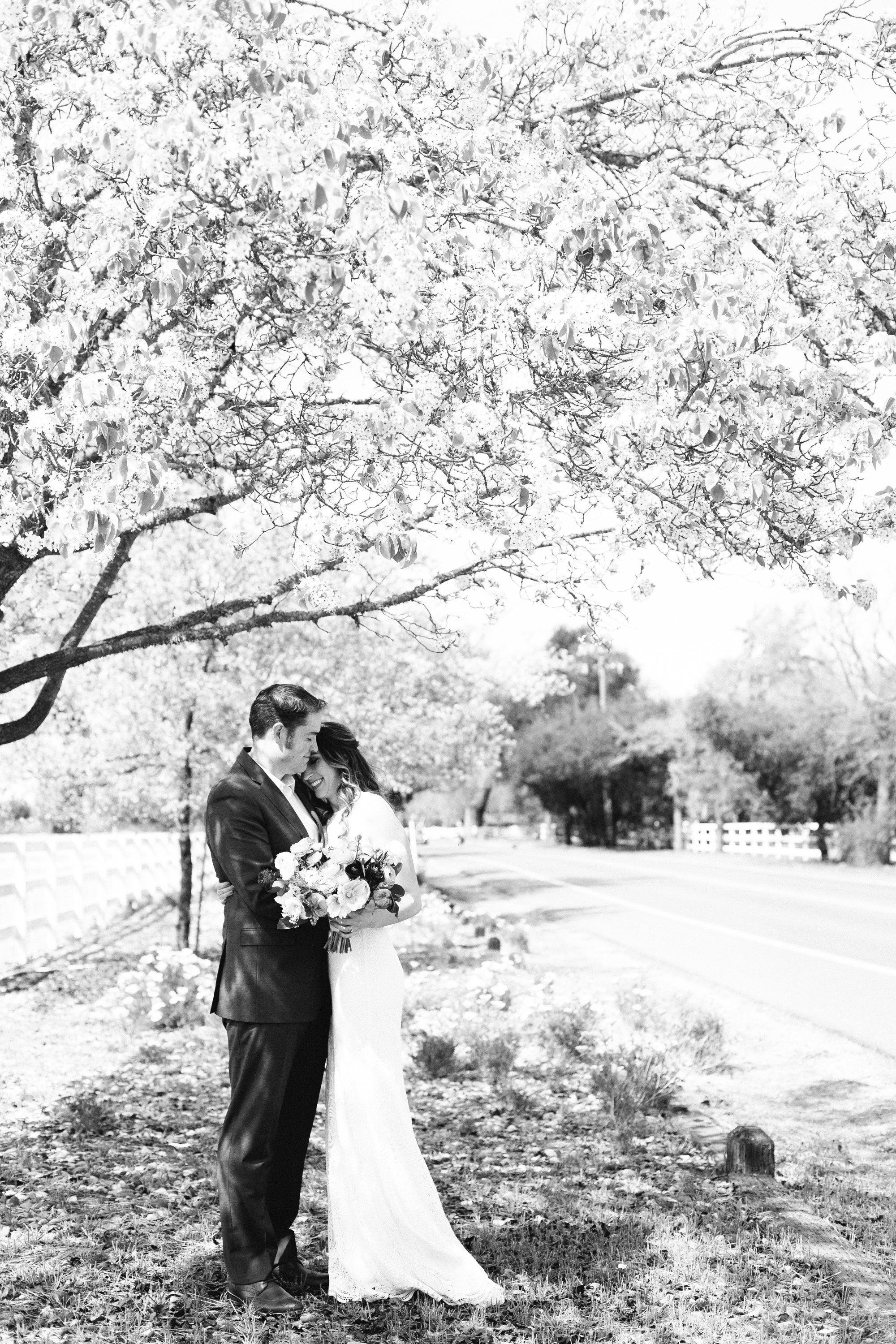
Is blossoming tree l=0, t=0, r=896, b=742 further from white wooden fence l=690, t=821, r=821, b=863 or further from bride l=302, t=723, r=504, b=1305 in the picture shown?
white wooden fence l=690, t=821, r=821, b=863

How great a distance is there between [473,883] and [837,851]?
12.6m

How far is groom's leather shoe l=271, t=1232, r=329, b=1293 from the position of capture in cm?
451

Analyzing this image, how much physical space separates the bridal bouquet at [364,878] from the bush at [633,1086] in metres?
3.12

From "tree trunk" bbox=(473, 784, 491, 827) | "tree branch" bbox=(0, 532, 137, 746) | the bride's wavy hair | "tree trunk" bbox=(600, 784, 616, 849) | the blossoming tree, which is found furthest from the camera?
"tree trunk" bbox=(473, 784, 491, 827)

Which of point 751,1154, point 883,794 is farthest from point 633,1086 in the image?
point 883,794

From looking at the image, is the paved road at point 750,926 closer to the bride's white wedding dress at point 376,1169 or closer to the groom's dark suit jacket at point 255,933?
the bride's white wedding dress at point 376,1169

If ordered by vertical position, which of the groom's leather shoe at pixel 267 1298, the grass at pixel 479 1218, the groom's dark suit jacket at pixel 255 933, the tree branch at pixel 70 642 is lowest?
the grass at pixel 479 1218

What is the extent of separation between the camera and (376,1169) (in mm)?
4477

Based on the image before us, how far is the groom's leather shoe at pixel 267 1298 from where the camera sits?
14.2 feet

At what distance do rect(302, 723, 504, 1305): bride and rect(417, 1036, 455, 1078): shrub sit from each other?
3.68 meters

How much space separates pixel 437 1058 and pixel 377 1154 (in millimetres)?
3837

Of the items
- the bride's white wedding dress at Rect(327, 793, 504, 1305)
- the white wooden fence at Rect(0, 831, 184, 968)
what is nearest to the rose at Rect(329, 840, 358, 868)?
the bride's white wedding dress at Rect(327, 793, 504, 1305)

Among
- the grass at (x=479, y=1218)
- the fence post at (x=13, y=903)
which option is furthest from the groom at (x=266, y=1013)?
the fence post at (x=13, y=903)

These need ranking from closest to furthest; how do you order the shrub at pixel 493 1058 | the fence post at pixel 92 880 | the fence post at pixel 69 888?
the shrub at pixel 493 1058, the fence post at pixel 69 888, the fence post at pixel 92 880
